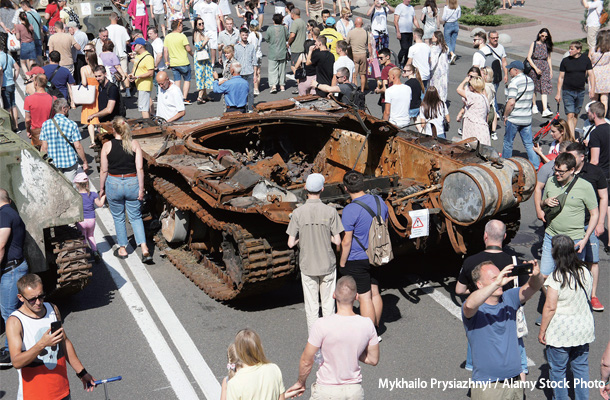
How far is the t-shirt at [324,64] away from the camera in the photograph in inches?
642

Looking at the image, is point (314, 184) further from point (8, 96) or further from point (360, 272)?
point (8, 96)

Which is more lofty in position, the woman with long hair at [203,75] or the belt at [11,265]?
the woman with long hair at [203,75]

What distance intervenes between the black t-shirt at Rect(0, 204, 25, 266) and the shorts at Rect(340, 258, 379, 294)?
3.12m

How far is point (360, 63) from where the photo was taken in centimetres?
1859

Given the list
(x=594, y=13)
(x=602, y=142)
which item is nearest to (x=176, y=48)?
(x=602, y=142)

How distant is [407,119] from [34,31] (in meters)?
10.8

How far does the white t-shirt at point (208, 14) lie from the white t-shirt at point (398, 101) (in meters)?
8.80

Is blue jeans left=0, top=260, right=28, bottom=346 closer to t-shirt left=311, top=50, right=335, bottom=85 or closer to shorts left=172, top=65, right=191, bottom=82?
t-shirt left=311, top=50, right=335, bottom=85

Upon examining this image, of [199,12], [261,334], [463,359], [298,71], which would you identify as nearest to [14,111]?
[199,12]

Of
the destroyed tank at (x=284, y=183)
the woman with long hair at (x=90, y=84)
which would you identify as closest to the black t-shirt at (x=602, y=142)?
the destroyed tank at (x=284, y=183)

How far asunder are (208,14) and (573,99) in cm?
942

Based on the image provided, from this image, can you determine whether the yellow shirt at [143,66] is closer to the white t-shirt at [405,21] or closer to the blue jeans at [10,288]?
the white t-shirt at [405,21]

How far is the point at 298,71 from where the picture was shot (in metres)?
20.7

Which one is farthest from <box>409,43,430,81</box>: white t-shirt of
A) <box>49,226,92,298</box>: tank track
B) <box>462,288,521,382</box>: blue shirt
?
<box>462,288,521,382</box>: blue shirt
